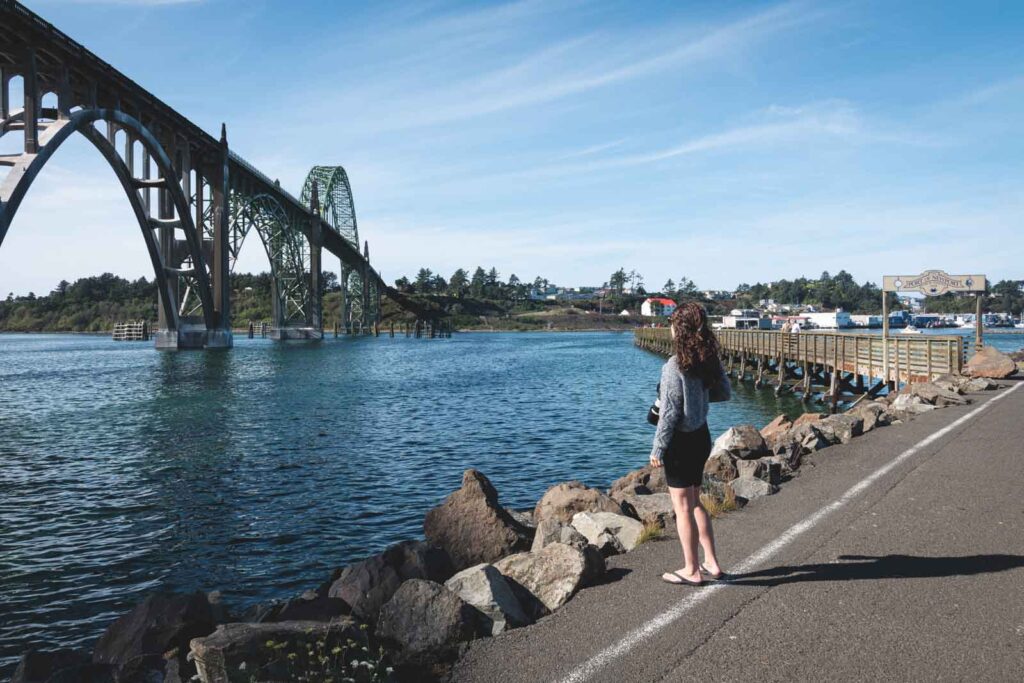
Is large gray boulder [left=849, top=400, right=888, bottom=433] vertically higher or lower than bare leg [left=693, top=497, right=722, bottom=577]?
lower

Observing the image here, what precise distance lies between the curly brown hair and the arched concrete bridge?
1404 inches

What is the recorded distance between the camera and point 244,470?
16.3m

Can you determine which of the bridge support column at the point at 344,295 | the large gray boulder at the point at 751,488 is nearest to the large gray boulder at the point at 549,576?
the large gray boulder at the point at 751,488

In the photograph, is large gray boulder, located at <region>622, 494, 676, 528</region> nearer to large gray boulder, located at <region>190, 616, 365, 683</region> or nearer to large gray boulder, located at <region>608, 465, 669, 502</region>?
large gray boulder, located at <region>608, 465, 669, 502</region>

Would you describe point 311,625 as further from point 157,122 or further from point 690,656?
point 157,122

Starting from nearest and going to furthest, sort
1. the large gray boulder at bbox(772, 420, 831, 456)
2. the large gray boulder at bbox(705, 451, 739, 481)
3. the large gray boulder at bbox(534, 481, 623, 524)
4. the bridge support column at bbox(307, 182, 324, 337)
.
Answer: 1. the large gray boulder at bbox(534, 481, 623, 524)
2. the large gray boulder at bbox(705, 451, 739, 481)
3. the large gray boulder at bbox(772, 420, 831, 456)
4. the bridge support column at bbox(307, 182, 324, 337)

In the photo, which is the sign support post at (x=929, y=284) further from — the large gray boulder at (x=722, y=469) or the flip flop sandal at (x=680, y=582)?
the flip flop sandal at (x=680, y=582)

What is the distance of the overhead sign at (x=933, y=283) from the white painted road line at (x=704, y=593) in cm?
1701

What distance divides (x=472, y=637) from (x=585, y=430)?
17714 mm

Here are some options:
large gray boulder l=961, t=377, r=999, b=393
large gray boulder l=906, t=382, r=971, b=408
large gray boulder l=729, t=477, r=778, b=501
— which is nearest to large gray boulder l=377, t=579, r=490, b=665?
large gray boulder l=729, t=477, r=778, b=501

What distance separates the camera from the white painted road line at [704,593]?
14.4 ft

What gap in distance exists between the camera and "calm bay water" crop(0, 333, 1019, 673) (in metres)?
9.41

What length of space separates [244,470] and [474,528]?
391 inches

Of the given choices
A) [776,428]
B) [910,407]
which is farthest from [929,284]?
[776,428]
